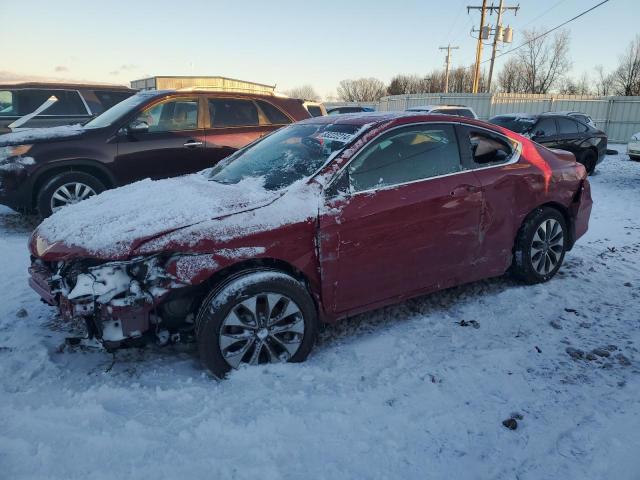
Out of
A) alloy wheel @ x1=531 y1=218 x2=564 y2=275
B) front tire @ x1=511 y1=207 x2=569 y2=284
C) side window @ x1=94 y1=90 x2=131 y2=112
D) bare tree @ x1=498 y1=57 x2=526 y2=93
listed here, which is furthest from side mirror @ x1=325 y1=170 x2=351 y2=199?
bare tree @ x1=498 y1=57 x2=526 y2=93

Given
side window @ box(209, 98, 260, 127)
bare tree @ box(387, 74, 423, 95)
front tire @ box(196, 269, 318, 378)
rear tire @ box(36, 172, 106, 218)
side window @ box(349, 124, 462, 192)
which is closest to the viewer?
front tire @ box(196, 269, 318, 378)

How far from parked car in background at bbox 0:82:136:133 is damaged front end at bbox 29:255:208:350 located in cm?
739

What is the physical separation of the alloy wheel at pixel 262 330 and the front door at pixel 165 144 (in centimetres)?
422

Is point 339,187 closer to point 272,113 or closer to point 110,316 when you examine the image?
point 110,316

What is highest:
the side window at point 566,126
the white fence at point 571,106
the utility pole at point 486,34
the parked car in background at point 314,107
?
the utility pole at point 486,34

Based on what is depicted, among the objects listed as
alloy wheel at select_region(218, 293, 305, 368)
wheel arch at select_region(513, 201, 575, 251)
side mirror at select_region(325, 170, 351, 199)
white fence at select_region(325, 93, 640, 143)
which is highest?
white fence at select_region(325, 93, 640, 143)

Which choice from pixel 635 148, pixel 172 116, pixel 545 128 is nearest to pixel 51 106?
pixel 172 116

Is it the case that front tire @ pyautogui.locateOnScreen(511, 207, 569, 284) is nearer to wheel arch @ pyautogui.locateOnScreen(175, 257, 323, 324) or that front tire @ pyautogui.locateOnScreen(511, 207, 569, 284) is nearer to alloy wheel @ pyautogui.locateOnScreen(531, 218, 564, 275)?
alloy wheel @ pyautogui.locateOnScreen(531, 218, 564, 275)

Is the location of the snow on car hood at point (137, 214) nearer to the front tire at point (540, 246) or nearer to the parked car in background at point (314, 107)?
the front tire at point (540, 246)

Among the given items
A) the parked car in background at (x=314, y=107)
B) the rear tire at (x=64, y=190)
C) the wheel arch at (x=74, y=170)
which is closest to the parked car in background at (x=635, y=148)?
the parked car in background at (x=314, y=107)

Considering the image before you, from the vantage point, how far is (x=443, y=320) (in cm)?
382

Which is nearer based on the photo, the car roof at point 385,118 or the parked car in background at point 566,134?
Answer: the car roof at point 385,118

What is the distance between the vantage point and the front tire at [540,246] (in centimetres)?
426

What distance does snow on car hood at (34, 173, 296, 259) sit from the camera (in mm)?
2799
